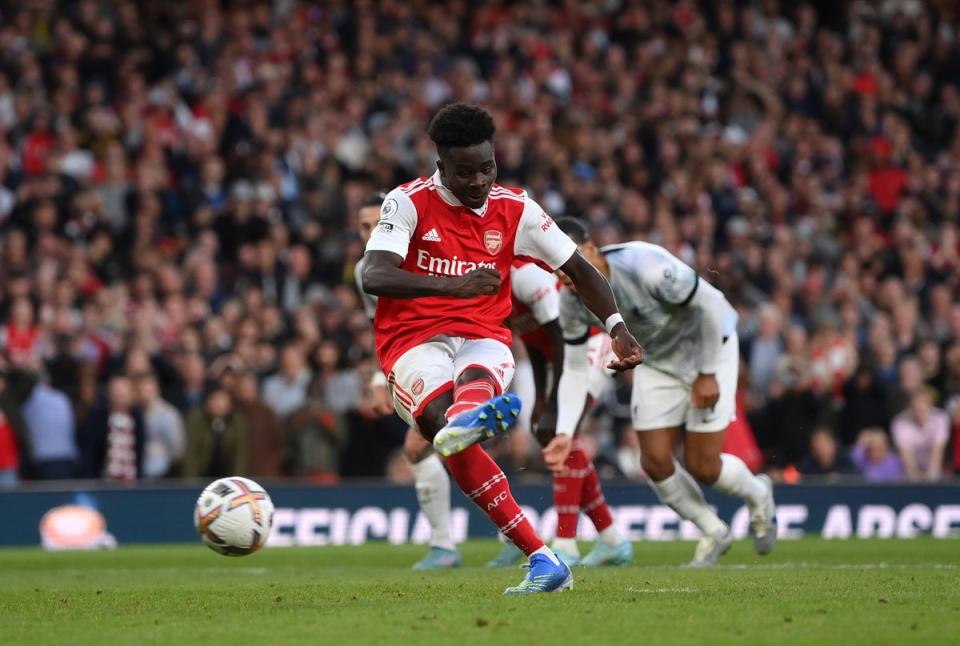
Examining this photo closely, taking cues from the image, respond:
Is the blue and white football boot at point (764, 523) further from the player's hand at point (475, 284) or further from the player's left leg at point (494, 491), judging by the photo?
the player's hand at point (475, 284)

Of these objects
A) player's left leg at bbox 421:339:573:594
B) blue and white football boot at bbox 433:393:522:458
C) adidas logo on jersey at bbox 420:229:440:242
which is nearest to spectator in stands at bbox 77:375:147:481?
adidas logo on jersey at bbox 420:229:440:242

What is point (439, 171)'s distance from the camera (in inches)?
348

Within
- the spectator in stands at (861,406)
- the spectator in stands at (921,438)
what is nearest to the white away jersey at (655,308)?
the spectator in stands at (921,438)

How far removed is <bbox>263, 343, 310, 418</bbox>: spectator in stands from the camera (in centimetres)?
1839

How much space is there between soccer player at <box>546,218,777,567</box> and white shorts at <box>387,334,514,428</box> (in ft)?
8.77

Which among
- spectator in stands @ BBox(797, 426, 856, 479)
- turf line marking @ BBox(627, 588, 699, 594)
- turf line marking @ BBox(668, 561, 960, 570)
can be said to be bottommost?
turf line marking @ BBox(668, 561, 960, 570)

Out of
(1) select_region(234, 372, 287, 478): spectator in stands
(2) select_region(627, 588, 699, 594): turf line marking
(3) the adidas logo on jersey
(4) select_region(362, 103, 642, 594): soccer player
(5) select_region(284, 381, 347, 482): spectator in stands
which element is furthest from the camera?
(5) select_region(284, 381, 347, 482): spectator in stands

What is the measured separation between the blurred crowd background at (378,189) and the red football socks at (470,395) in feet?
26.2

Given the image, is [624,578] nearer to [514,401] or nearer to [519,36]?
[514,401]

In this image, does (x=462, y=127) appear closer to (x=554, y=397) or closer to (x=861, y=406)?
(x=554, y=397)

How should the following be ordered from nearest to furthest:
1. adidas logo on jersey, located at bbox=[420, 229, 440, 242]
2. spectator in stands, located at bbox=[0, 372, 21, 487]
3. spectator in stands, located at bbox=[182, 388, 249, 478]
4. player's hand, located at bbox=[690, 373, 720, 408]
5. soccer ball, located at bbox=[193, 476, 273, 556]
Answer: adidas logo on jersey, located at bbox=[420, 229, 440, 242] → soccer ball, located at bbox=[193, 476, 273, 556] → player's hand, located at bbox=[690, 373, 720, 408] → spectator in stands, located at bbox=[0, 372, 21, 487] → spectator in stands, located at bbox=[182, 388, 249, 478]

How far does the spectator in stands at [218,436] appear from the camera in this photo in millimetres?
17594

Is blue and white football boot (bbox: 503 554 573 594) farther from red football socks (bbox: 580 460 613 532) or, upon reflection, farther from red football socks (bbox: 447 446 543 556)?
red football socks (bbox: 580 460 613 532)

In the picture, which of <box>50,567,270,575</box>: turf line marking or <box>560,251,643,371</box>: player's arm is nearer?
<box>560,251,643,371</box>: player's arm
